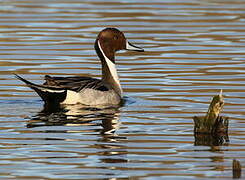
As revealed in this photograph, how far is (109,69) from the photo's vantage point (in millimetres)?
15219

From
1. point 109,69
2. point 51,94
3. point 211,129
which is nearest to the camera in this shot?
point 211,129

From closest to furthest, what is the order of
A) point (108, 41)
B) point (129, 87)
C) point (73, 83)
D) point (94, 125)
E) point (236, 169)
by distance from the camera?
point (236, 169) < point (94, 125) < point (73, 83) < point (108, 41) < point (129, 87)

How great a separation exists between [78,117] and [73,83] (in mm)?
1131

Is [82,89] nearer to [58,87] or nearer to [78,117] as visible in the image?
[58,87]

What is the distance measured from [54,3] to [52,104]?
11929mm

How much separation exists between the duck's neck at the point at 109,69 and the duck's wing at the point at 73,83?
0.51m

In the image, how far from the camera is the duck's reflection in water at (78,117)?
12359 mm

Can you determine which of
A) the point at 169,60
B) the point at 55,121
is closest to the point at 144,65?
the point at 169,60

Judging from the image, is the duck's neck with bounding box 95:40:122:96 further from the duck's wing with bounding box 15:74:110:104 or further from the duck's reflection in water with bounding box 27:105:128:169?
the duck's reflection in water with bounding box 27:105:128:169

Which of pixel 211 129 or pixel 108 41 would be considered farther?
pixel 108 41

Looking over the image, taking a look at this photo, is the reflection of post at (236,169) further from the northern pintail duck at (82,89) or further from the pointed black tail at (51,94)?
the pointed black tail at (51,94)

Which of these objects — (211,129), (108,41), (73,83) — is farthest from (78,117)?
(108,41)

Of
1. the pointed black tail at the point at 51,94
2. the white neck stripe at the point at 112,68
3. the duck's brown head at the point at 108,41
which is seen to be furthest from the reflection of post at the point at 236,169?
the duck's brown head at the point at 108,41

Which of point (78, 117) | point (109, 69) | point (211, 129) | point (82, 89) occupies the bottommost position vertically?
point (78, 117)
